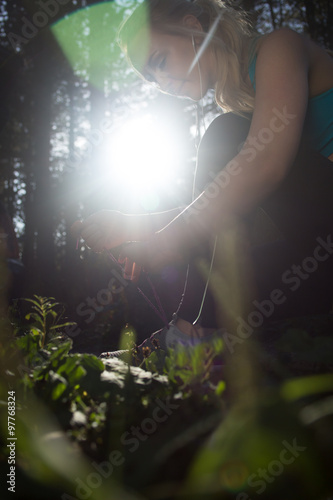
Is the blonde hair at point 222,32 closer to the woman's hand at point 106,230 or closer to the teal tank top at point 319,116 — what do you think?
the teal tank top at point 319,116

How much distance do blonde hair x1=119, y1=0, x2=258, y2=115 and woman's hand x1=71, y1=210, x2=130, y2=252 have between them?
4.00 feet

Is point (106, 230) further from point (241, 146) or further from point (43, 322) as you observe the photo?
point (241, 146)

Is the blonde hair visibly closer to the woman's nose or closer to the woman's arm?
the woman's nose

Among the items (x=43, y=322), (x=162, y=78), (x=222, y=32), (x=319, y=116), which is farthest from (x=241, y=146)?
(x=43, y=322)

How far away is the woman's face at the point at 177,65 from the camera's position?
246 cm

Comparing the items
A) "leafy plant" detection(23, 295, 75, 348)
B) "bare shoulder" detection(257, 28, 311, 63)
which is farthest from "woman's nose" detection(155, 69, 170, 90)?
"leafy plant" detection(23, 295, 75, 348)

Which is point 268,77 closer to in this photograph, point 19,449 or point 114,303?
point 19,449

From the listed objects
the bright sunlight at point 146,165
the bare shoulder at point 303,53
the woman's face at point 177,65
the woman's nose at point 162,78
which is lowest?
the bright sunlight at point 146,165

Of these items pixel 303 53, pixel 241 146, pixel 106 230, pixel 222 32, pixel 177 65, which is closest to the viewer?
pixel 106 230

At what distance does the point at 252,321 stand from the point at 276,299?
219 mm

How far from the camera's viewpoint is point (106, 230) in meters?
1.63

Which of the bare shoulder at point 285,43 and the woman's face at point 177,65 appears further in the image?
the woman's face at point 177,65

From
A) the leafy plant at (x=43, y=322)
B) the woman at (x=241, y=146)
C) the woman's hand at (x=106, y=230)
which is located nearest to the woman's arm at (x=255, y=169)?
the woman at (x=241, y=146)

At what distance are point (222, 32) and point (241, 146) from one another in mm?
883
